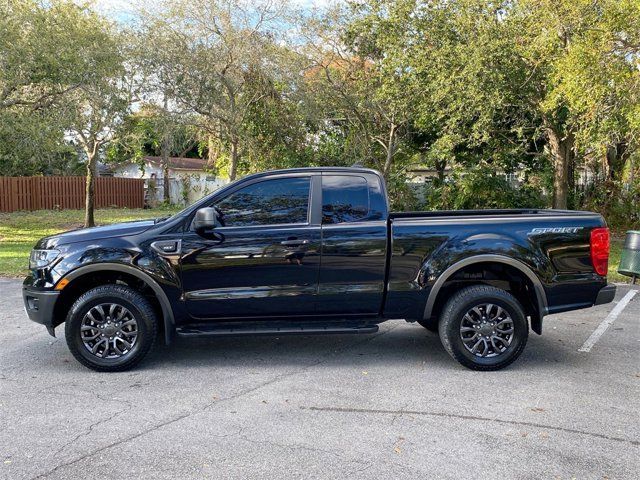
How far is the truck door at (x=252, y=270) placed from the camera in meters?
5.45

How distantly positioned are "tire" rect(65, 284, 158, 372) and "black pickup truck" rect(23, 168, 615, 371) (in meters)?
0.01

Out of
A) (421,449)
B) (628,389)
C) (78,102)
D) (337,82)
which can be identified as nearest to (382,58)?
(337,82)

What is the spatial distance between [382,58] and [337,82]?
1530mm

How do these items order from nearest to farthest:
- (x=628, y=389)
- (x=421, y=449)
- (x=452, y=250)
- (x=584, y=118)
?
(x=421, y=449), (x=628, y=389), (x=452, y=250), (x=584, y=118)

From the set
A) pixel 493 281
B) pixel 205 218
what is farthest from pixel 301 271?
pixel 493 281

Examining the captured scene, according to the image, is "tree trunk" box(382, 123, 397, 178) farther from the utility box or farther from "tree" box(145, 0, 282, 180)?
the utility box

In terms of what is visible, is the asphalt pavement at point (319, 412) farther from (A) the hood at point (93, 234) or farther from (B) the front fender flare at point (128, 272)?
(A) the hood at point (93, 234)

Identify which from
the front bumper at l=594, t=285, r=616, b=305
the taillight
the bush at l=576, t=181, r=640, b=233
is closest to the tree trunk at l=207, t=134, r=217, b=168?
the bush at l=576, t=181, r=640, b=233

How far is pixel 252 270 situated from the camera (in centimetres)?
546

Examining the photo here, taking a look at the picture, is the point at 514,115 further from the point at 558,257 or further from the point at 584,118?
the point at 558,257

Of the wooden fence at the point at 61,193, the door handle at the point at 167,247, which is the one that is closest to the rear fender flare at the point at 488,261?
the door handle at the point at 167,247

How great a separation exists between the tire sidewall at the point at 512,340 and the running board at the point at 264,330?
2.44 ft

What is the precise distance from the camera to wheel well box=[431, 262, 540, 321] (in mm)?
5723

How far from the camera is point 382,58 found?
17.4 metres
